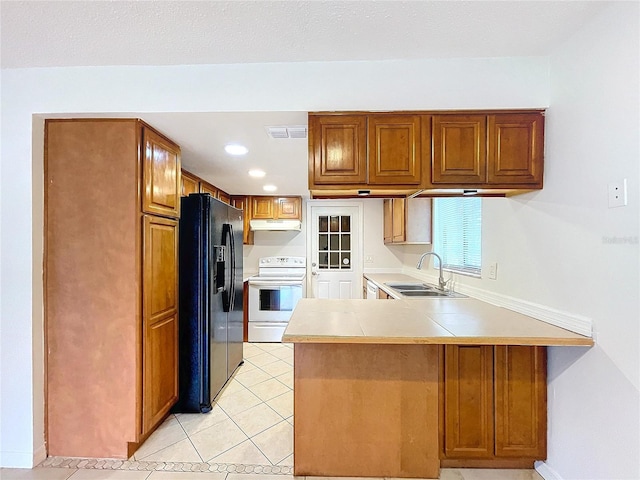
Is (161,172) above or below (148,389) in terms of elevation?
above

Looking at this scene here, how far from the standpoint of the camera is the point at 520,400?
1718mm

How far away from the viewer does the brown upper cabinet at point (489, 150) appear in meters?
1.73

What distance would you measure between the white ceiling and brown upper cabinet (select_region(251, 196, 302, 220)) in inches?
108

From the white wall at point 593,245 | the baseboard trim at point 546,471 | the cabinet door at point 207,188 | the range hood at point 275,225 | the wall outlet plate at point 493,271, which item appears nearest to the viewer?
the white wall at point 593,245

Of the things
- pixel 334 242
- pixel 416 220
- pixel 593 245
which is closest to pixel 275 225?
pixel 334 242

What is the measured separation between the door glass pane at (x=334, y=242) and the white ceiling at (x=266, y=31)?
3131 mm

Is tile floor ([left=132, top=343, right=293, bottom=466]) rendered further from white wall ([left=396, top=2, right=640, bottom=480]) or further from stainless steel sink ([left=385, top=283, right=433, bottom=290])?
white wall ([left=396, top=2, right=640, bottom=480])

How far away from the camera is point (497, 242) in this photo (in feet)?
7.03

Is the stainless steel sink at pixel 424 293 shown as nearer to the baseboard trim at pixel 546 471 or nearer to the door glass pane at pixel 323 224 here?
the baseboard trim at pixel 546 471

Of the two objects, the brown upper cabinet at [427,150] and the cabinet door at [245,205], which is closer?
the brown upper cabinet at [427,150]

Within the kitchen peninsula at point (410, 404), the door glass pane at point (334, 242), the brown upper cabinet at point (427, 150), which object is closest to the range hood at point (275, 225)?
the door glass pane at point (334, 242)

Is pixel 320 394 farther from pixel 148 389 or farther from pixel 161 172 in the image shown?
pixel 161 172

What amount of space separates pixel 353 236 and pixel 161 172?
331 cm

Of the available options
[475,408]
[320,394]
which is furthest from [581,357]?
[320,394]
